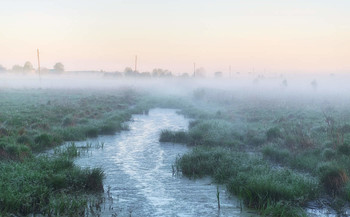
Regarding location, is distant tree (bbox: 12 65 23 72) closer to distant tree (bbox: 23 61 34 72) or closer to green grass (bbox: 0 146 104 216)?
distant tree (bbox: 23 61 34 72)

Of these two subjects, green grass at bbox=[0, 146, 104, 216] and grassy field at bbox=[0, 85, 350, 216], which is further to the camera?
grassy field at bbox=[0, 85, 350, 216]

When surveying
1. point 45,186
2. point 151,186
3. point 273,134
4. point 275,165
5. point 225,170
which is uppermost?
point 45,186

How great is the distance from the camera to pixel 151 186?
11227 millimetres

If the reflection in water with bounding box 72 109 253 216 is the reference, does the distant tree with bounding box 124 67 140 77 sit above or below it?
above

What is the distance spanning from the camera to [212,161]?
13.2 metres

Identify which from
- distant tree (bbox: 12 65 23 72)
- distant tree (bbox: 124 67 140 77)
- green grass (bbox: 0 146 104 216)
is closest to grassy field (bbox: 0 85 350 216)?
green grass (bbox: 0 146 104 216)

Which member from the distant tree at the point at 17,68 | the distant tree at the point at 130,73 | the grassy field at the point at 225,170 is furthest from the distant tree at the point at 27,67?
the grassy field at the point at 225,170

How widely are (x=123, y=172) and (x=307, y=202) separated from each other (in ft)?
22.0

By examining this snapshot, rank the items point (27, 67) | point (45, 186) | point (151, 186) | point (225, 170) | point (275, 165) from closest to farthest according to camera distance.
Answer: point (45, 186) < point (151, 186) < point (225, 170) < point (275, 165) < point (27, 67)

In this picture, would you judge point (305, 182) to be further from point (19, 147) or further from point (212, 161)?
point (19, 147)

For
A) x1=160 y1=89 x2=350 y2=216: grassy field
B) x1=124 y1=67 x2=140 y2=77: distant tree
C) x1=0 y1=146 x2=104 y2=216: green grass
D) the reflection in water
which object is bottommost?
the reflection in water

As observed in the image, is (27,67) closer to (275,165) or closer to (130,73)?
(130,73)

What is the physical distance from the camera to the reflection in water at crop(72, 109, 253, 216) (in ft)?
29.9

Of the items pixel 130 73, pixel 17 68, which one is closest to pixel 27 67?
pixel 17 68
